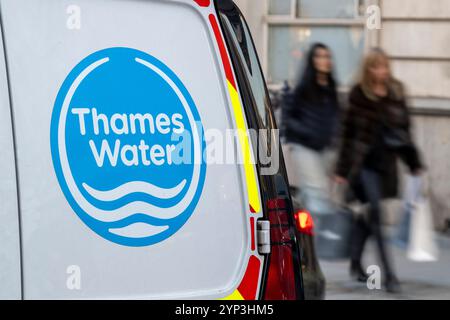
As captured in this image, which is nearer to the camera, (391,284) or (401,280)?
(391,284)

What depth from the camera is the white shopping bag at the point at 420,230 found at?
787 centimetres

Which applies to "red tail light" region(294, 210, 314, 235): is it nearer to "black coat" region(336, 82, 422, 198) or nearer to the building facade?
"black coat" region(336, 82, 422, 198)

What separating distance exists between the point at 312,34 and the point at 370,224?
16.8 feet

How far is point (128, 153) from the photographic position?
102 inches

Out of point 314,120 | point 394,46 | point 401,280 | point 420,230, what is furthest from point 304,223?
point 394,46

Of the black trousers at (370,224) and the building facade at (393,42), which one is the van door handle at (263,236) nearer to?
the black trousers at (370,224)

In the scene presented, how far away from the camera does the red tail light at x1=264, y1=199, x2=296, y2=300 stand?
9.50ft

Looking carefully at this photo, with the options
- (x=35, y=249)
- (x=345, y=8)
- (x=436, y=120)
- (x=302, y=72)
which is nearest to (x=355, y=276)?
(x=302, y=72)

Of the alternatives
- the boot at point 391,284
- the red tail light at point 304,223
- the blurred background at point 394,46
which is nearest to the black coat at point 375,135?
the boot at point 391,284

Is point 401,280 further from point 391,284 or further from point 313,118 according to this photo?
point 313,118

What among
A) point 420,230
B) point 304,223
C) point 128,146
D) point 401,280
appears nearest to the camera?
point 128,146

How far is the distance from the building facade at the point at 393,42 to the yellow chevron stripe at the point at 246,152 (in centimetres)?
780

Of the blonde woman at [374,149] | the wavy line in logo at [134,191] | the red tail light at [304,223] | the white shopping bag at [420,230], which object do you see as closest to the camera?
the wavy line in logo at [134,191]
